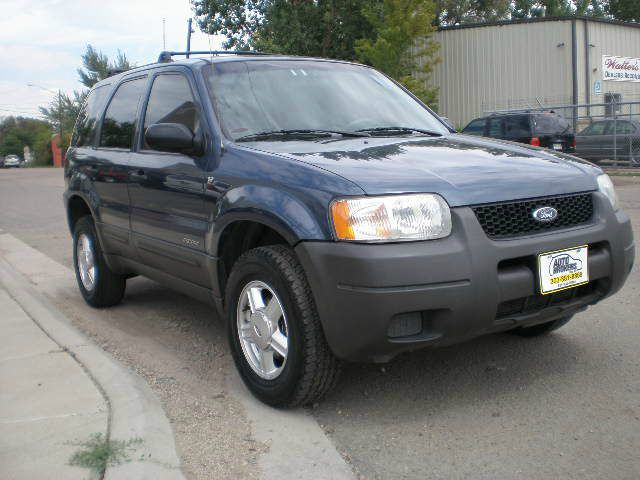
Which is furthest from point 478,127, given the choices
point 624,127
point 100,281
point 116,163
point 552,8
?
point 552,8

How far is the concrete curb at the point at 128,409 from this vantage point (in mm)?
2982

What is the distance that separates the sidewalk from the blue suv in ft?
2.59

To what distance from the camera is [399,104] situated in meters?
4.98

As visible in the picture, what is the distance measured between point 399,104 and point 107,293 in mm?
2715

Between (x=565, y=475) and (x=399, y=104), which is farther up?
(x=399, y=104)

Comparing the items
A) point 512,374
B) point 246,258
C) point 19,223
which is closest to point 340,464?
point 246,258

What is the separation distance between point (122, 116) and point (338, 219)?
2.83 meters

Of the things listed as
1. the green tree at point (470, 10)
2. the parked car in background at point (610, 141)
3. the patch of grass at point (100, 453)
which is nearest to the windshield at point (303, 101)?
the patch of grass at point (100, 453)

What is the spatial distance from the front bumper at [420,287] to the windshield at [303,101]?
4.03 ft

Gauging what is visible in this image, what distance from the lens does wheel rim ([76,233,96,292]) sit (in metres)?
5.95

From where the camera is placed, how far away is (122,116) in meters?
5.46

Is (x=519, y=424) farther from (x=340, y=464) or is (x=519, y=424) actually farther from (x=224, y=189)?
(x=224, y=189)

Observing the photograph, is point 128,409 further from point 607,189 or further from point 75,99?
point 75,99

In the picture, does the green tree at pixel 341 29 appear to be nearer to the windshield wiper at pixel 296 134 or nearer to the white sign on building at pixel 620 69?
the white sign on building at pixel 620 69
